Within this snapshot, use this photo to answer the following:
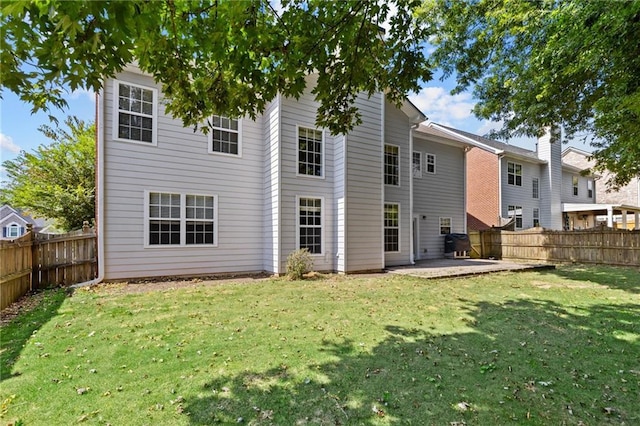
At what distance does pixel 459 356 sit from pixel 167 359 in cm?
347

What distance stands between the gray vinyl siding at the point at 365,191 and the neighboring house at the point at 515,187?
9.97 m

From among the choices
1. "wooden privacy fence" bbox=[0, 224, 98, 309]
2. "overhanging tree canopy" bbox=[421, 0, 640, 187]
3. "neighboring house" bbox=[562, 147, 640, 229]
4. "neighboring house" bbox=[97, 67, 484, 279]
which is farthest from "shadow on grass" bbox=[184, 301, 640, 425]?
"neighboring house" bbox=[562, 147, 640, 229]

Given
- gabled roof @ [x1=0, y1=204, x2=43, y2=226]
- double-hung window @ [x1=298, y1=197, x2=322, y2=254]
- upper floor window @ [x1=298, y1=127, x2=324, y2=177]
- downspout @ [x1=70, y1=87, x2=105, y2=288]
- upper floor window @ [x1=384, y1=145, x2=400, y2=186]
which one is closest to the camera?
downspout @ [x1=70, y1=87, x2=105, y2=288]

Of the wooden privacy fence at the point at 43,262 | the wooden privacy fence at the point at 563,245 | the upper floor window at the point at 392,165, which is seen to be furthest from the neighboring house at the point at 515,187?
the wooden privacy fence at the point at 43,262

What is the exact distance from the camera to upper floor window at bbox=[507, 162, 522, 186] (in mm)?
19289

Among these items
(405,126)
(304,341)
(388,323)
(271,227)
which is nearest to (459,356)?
(388,323)

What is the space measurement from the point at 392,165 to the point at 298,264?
581 centimetres

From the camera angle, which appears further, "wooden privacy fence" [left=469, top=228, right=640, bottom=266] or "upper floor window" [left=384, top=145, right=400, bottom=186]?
"upper floor window" [left=384, top=145, right=400, bottom=186]

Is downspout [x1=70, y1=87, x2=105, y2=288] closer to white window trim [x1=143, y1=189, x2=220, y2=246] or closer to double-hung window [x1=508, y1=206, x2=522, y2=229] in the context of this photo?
white window trim [x1=143, y1=189, x2=220, y2=246]

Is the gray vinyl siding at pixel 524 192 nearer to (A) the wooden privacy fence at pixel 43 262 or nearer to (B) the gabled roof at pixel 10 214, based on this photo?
(A) the wooden privacy fence at pixel 43 262

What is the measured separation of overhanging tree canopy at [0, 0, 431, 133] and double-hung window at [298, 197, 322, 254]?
16.2 feet

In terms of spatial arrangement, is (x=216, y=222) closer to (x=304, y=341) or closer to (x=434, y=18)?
(x=304, y=341)

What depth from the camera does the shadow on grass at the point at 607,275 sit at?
8.24 metres

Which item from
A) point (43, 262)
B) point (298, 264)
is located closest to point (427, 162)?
point (298, 264)
